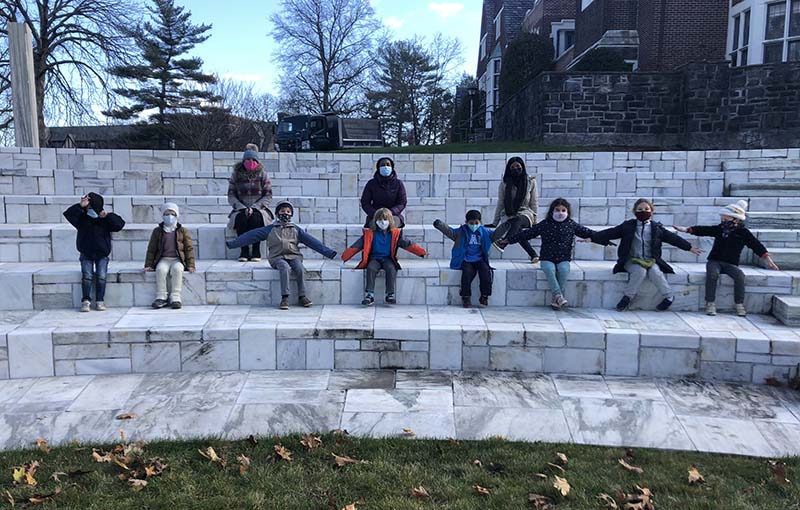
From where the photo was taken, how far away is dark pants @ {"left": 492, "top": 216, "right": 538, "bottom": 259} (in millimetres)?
7527

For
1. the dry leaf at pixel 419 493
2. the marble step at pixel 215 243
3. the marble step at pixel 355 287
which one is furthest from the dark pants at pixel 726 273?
the dry leaf at pixel 419 493

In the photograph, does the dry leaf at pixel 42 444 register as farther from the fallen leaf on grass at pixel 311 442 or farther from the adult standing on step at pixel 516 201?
the adult standing on step at pixel 516 201

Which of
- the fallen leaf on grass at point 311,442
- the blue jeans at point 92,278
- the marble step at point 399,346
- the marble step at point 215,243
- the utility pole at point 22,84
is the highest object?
the utility pole at point 22,84

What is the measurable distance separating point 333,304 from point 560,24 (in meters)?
26.0

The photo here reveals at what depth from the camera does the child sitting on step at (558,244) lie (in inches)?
259

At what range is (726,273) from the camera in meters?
6.39

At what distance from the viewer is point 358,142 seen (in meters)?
28.0

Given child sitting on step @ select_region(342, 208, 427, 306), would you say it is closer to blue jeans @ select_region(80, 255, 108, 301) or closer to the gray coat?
the gray coat

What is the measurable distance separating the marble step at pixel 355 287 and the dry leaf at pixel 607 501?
339cm

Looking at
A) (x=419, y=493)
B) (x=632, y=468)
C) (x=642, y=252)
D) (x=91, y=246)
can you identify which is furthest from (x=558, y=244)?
(x=91, y=246)

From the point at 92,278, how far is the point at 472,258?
4190 millimetres

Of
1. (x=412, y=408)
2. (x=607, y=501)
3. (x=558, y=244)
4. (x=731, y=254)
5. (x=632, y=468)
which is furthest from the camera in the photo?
(x=558, y=244)

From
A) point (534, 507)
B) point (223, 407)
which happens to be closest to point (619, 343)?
point (534, 507)

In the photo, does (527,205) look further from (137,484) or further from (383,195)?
(137,484)
